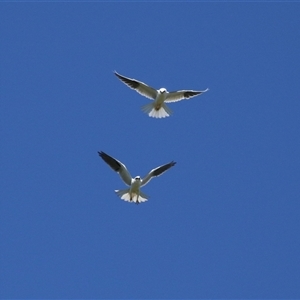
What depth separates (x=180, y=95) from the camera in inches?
672

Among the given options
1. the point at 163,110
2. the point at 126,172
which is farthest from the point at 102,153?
the point at 163,110

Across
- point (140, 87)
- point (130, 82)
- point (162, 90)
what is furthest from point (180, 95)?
point (130, 82)

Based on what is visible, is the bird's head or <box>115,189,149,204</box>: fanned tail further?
the bird's head

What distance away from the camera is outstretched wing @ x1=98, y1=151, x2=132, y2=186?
50.0 ft

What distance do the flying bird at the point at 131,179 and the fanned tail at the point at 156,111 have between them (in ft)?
4.37

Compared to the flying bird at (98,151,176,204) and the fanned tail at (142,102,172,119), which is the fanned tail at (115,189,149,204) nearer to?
the flying bird at (98,151,176,204)

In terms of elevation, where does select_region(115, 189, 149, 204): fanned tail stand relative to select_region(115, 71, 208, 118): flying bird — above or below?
below

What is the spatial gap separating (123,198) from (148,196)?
1.69 feet

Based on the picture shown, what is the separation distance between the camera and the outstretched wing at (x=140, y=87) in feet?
54.7

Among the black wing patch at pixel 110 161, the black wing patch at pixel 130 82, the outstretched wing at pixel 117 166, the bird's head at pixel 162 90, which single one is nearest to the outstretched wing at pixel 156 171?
the outstretched wing at pixel 117 166

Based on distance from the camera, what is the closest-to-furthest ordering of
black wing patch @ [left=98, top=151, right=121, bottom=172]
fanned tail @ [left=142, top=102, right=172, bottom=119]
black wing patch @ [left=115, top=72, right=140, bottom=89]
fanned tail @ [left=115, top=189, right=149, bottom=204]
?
1. black wing patch @ [left=98, top=151, right=121, bottom=172]
2. fanned tail @ [left=115, top=189, right=149, bottom=204]
3. fanned tail @ [left=142, top=102, right=172, bottom=119]
4. black wing patch @ [left=115, top=72, right=140, bottom=89]

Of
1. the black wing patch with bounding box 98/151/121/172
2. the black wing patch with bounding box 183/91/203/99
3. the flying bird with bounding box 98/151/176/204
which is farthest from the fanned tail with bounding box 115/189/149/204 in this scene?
the black wing patch with bounding box 183/91/203/99

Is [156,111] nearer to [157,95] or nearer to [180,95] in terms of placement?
[157,95]

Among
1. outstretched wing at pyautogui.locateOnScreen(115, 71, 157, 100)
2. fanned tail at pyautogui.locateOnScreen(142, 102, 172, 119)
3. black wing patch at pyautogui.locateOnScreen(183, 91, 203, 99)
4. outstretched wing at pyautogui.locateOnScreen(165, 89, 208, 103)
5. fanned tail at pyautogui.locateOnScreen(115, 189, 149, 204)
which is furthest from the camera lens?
black wing patch at pyautogui.locateOnScreen(183, 91, 203, 99)
